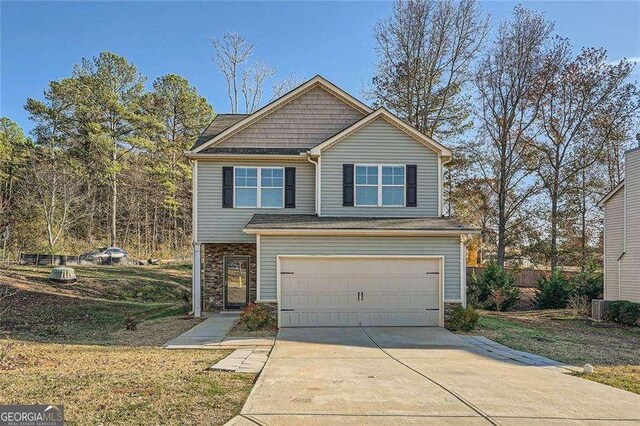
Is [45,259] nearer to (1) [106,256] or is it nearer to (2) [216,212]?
(1) [106,256]

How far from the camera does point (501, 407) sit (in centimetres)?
609

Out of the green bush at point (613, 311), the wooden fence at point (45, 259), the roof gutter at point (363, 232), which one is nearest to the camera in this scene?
→ the roof gutter at point (363, 232)

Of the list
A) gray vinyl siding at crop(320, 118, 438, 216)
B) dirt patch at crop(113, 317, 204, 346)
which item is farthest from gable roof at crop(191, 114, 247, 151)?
Answer: dirt patch at crop(113, 317, 204, 346)

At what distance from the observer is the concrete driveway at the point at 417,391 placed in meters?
5.67

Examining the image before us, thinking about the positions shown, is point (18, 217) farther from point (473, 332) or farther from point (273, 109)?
point (473, 332)

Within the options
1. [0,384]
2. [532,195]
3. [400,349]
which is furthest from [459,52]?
[0,384]

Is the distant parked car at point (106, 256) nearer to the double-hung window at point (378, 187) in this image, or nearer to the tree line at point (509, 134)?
the tree line at point (509, 134)

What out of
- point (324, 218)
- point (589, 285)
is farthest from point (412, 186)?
point (589, 285)

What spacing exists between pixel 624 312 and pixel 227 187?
14.5 m

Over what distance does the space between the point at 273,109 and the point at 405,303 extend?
328 inches

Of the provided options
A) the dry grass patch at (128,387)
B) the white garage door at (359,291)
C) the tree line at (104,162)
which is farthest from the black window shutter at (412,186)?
the tree line at (104,162)

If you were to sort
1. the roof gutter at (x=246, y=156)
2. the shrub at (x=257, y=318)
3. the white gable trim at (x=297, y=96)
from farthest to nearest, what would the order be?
the white gable trim at (x=297, y=96) < the roof gutter at (x=246, y=156) < the shrub at (x=257, y=318)

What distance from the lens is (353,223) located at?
46.0 feet

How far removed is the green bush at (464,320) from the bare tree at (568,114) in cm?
1470
